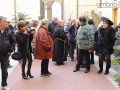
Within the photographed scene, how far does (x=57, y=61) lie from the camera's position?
7.27 m

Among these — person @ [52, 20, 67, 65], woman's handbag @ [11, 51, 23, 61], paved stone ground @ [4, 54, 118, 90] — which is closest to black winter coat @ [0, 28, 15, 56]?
woman's handbag @ [11, 51, 23, 61]

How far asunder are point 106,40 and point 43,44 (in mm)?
2062

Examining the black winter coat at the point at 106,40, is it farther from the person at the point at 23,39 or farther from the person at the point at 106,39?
the person at the point at 23,39

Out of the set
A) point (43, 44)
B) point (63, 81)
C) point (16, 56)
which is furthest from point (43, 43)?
point (63, 81)

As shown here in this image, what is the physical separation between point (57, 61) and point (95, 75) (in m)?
1.99

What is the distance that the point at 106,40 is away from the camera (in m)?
5.64

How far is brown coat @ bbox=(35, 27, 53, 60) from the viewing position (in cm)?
530

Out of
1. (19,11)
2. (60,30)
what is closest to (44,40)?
(60,30)

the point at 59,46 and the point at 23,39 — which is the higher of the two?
the point at 23,39

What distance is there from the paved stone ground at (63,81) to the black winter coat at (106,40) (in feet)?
2.85

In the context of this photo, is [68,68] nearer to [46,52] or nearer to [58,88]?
[46,52]

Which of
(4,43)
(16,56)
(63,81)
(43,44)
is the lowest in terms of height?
(63,81)

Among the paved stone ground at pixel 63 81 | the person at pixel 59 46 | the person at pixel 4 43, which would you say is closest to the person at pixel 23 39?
the person at pixel 4 43

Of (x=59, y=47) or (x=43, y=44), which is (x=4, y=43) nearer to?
(x=43, y=44)
